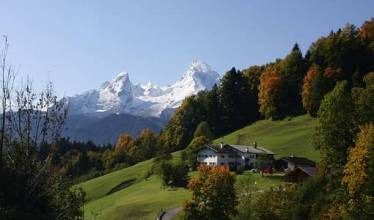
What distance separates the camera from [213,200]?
57.9m

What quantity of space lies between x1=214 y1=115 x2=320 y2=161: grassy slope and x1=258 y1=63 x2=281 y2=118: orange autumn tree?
8.27 ft

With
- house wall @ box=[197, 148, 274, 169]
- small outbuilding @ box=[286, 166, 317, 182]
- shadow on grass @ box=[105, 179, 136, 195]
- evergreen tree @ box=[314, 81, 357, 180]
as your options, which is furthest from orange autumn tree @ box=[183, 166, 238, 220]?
shadow on grass @ box=[105, 179, 136, 195]

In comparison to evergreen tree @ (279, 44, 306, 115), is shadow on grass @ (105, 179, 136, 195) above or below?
below

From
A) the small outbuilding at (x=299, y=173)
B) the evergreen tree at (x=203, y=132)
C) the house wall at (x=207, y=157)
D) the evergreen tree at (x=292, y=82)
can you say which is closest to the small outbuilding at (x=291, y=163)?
the small outbuilding at (x=299, y=173)

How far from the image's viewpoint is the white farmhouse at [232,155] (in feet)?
317

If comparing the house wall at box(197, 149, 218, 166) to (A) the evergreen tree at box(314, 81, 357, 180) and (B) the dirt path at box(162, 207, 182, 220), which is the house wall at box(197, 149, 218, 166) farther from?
(A) the evergreen tree at box(314, 81, 357, 180)

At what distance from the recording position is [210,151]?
10012cm

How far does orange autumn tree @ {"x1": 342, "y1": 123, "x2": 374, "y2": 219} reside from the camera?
166ft

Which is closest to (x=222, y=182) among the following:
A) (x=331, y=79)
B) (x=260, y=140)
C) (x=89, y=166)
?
(x=260, y=140)

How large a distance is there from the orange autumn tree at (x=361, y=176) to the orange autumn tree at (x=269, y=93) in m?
70.9

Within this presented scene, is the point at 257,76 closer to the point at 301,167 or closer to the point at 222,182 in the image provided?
the point at 301,167

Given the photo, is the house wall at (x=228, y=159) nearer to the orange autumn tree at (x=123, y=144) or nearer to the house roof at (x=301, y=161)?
the house roof at (x=301, y=161)

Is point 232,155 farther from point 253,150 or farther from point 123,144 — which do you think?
point 123,144

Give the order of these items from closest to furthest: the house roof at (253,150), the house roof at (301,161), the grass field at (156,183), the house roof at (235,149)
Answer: the grass field at (156,183)
the house roof at (301,161)
the house roof at (253,150)
the house roof at (235,149)
